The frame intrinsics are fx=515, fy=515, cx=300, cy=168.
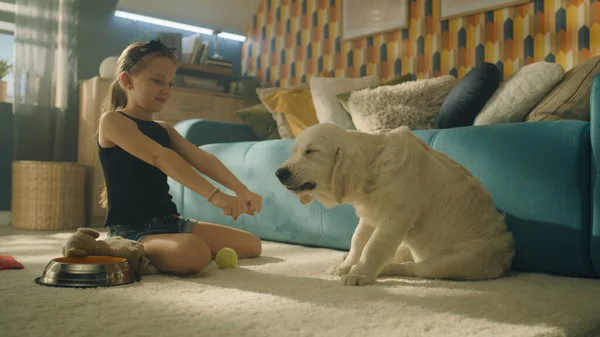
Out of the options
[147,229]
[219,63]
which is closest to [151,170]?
[147,229]

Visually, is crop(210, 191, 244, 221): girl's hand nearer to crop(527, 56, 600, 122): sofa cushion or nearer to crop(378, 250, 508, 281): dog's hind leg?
crop(378, 250, 508, 281): dog's hind leg

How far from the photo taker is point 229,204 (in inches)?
62.1

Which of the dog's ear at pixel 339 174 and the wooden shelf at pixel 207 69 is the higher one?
the wooden shelf at pixel 207 69

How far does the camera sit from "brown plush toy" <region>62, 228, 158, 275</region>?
159 centimetres

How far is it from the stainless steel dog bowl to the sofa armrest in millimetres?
1751

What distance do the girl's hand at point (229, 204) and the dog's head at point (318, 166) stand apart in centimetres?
16

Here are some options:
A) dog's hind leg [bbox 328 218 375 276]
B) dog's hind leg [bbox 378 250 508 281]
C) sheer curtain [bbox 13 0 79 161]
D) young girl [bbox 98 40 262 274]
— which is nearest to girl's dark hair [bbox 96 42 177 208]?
young girl [bbox 98 40 262 274]

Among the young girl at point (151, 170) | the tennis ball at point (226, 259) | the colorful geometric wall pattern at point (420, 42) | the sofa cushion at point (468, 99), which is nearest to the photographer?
the young girl at point (151, 170)

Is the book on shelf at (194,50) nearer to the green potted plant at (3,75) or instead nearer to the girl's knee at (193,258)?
the green potted plant at (3,75)

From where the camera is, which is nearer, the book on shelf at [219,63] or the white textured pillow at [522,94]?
the white textured pillow at [522,94]

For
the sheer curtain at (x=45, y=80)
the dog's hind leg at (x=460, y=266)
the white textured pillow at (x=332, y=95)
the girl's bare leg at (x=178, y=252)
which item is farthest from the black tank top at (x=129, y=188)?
the sheer curtain at (x=45, y=80)

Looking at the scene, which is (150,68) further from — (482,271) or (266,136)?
(266,136)

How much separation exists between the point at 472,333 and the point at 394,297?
35 cm

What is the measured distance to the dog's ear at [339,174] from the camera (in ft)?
5.38
